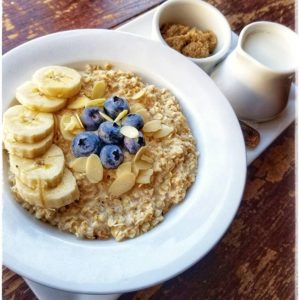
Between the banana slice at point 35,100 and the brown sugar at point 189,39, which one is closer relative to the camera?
the banana slice at point 35,100

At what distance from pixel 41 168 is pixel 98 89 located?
0.72 ft

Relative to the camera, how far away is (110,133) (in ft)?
2.90

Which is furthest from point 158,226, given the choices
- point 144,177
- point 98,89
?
point 98,89

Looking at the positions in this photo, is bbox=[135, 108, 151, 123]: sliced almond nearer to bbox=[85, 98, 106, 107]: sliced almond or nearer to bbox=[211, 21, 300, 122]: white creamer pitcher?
bbox=[85, 98, 106, 107]: sliced almond

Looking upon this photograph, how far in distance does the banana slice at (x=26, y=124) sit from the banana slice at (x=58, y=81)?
5 centimetres

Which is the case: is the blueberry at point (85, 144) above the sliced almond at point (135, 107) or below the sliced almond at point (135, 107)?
above

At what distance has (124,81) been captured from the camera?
100 centimetres

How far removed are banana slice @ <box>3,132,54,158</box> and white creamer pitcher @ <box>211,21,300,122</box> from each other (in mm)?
439

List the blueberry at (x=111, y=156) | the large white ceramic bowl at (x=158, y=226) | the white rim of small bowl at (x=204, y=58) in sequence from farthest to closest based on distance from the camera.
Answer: the white rim of small bowl at (x=204, y=58), the blueberry at (x=111, y=156), the large white ceramic bowl at (x=158, y=226)

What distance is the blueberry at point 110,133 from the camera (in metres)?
0.89

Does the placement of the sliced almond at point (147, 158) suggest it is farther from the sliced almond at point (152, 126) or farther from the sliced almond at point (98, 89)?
the sliced almond at point (98, 89)

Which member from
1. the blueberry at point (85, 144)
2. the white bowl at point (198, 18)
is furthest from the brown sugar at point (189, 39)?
the blueberry at point (85, 144)

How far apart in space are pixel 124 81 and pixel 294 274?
0.51 m

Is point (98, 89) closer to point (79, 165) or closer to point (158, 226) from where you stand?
point (79, 165)
